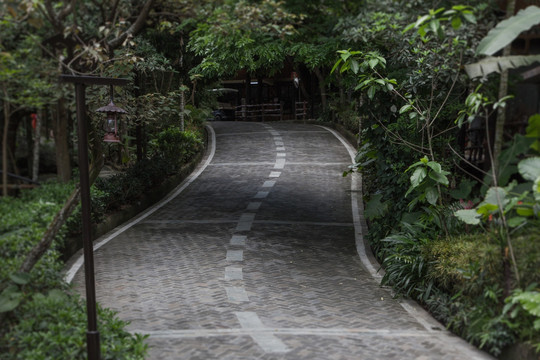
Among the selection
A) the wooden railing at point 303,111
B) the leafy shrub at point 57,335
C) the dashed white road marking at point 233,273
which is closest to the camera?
the leafy shrub at point 57,335

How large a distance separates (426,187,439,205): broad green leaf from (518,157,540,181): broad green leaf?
2.24 meters

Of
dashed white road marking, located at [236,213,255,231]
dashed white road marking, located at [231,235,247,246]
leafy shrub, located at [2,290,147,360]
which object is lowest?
dashed white road marking, located at [231,235,247,246]

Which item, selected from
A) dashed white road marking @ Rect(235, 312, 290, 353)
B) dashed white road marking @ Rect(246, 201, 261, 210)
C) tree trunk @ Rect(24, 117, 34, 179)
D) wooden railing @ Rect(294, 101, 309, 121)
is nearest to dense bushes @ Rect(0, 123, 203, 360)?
tree trunk @ Rect(24, 117, 34, 179)

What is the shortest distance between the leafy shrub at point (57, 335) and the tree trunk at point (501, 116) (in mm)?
4969

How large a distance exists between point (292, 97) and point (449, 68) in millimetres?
34551

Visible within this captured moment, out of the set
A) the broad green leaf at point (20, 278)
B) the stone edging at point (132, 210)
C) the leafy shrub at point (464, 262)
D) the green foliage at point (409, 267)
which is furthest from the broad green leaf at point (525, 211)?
the stone edging at point (132, 210)

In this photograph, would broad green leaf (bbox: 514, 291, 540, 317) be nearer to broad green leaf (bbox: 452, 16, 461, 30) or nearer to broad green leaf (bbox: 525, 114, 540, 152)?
broad green leaf (bbox: 525, 114, 540, 152)

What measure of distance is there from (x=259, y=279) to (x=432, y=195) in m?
3.11

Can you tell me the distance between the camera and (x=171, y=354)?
738 centimetres

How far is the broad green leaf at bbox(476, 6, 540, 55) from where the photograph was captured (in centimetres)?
778

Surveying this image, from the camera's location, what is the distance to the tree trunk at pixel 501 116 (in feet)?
27.9

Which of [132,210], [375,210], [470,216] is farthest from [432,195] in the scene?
[132,210]

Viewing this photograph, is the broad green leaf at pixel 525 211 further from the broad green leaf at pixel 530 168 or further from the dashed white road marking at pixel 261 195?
the dashed white road marking at pixel 261 195

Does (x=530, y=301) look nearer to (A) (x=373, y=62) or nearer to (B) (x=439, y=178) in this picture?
(B) (x=439, y=178)
